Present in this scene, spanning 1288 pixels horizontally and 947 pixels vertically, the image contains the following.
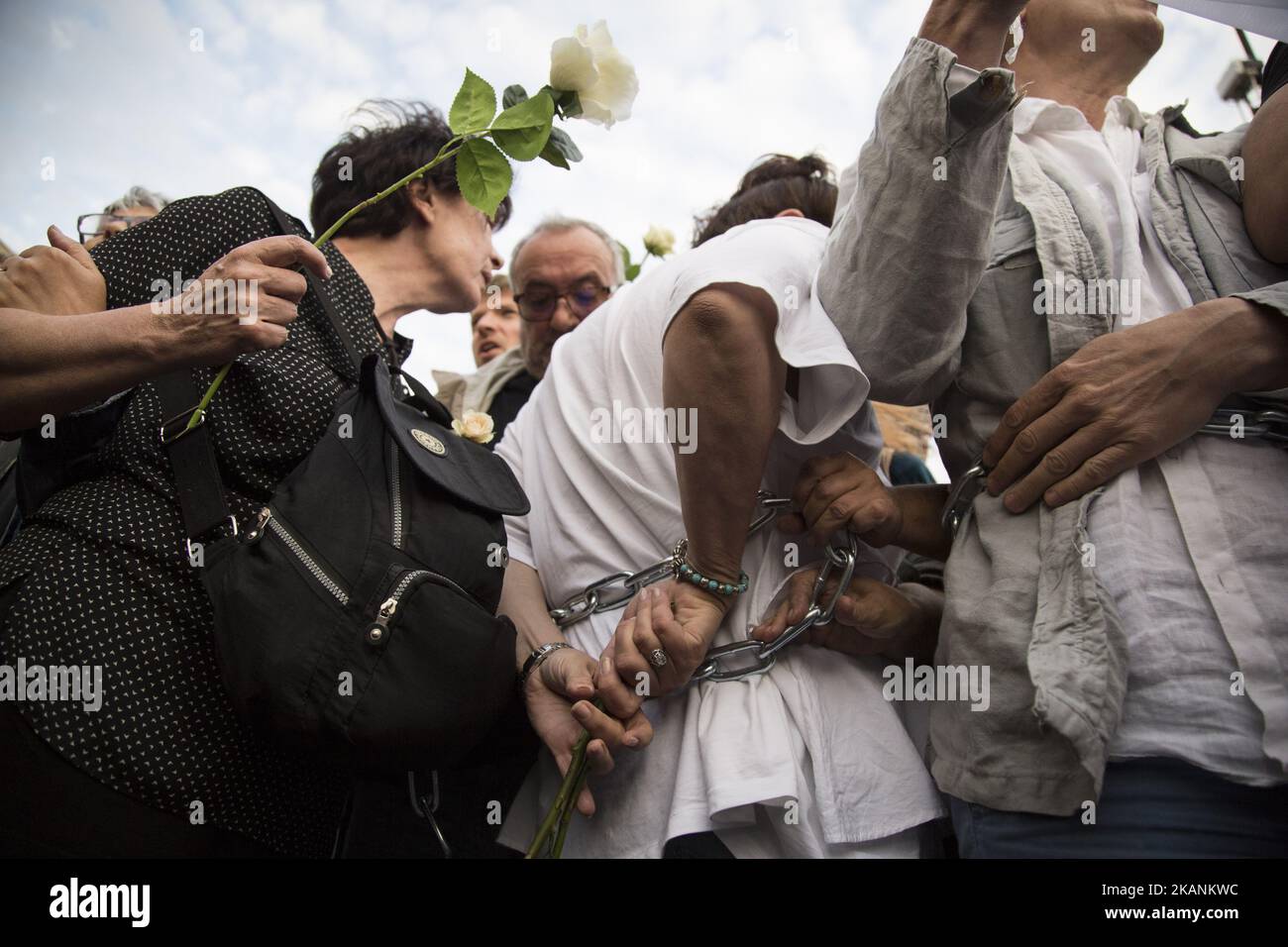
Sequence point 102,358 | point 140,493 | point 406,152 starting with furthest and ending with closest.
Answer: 1. point 406,152
2. point 140,493
3. point 102,358

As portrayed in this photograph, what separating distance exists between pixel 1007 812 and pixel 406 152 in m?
1.70

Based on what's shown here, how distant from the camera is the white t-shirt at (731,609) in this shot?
1.13 m

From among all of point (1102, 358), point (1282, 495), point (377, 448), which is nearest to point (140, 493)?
point (377, 448)

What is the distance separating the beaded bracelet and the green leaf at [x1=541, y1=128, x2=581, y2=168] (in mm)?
566

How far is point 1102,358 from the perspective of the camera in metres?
1.08

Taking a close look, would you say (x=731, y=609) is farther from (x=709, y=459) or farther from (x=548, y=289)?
(x=548, y=289)

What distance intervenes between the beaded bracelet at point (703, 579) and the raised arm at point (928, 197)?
1.10 feet

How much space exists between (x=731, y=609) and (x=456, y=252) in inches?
42.5

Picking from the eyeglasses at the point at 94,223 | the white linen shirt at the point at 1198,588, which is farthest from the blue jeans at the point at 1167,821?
the eyeglasses at the point at 94,223

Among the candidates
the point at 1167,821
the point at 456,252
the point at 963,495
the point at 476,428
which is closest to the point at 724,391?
the point at 963,495

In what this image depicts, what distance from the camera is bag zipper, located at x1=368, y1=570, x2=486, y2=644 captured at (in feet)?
3.51

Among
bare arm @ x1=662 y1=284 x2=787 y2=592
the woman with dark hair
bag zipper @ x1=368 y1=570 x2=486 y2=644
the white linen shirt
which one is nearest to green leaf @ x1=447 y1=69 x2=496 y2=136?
the woman with dark hair

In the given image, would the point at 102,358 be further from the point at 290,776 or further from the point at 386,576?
the point at 290,776
